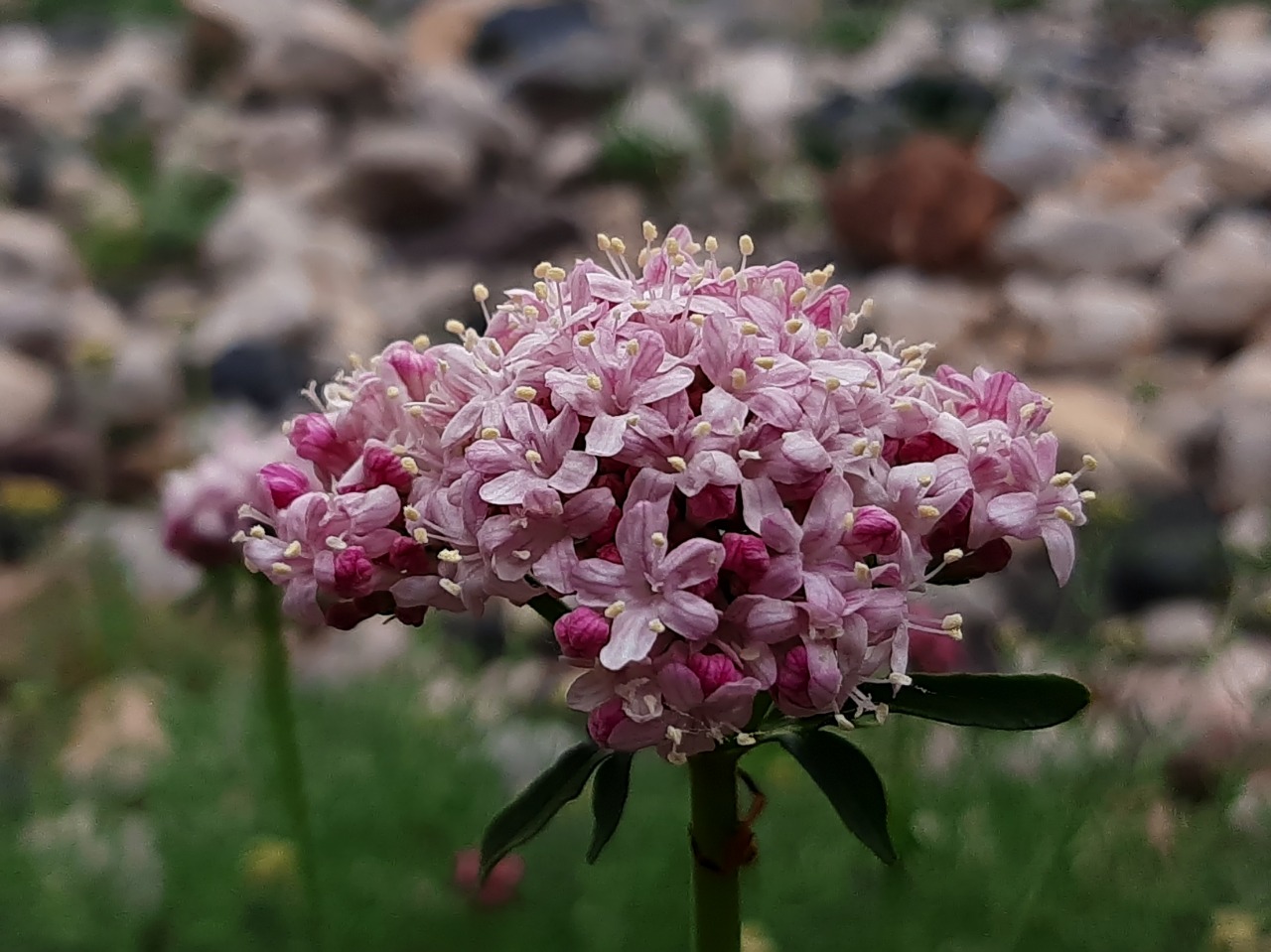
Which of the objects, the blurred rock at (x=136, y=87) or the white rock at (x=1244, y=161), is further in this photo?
the blurred rock at (x=136, y=87)

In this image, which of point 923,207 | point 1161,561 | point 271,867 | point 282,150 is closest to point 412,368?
point 271,867

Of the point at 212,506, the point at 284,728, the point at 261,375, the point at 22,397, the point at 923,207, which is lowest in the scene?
the point at 22,397

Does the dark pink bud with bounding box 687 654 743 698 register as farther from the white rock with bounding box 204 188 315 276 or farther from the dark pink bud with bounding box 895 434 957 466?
the white rock with bounding box 204 188 315 276

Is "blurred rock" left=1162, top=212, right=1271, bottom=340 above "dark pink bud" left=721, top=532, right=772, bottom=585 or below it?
below

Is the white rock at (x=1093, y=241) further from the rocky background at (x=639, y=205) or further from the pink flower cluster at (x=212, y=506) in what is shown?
the pink flower cluster at (x=212, y=506)

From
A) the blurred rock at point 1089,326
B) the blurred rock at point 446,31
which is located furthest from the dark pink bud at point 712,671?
the blurred rock at point 446,31

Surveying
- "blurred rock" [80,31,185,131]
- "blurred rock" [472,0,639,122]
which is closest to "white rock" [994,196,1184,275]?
"blurred rock" [472,0,639,122]

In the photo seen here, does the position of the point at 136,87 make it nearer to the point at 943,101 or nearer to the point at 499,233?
the point at 499,233
